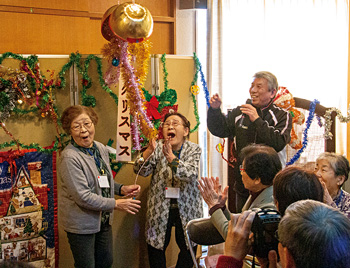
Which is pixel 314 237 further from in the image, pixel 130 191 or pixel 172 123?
pixel 172 123

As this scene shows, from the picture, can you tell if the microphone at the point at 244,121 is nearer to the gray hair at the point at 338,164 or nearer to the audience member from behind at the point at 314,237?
the gray hair at the point at 338,164

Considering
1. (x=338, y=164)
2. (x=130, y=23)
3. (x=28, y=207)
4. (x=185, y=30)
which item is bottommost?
(x=28, y=207)

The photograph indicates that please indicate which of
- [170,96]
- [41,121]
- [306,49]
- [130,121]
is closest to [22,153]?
[41,121]

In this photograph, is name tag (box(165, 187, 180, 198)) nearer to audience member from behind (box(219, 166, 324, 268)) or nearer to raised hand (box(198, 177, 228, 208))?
→ raised hand (box(198, 177, 228, 208))

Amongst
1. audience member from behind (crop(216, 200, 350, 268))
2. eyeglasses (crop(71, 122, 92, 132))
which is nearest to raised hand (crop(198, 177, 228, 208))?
audience member from behind (crop(216, 200, 350, 268))

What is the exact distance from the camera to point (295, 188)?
5.72 ft

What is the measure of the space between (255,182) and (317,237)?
93 centimetres

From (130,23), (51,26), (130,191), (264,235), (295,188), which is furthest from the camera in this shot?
(51,26)

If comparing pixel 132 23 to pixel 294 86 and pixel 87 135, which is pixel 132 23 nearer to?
pixel 87 135

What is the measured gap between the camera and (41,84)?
324cm

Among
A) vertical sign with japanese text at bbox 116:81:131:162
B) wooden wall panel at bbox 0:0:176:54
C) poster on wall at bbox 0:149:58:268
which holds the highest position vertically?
wooden wall panel at bbox 0:0:176:54

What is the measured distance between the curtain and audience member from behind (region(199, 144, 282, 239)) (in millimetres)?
2401

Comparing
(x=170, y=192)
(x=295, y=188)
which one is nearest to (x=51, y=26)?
(x=170, y=192)

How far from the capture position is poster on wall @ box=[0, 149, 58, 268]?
3.20 meters
